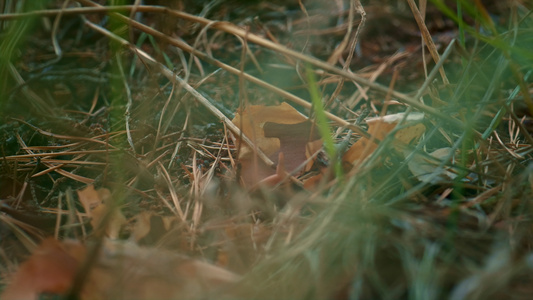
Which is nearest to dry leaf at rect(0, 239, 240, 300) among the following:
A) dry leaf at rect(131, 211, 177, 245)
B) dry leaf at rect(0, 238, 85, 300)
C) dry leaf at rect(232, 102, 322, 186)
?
dry leaf at rect(0, 238, 85, 300)

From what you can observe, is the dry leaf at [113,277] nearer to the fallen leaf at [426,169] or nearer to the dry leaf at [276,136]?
the dry leaf at [276,136]

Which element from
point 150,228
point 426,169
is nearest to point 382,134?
point 426,169

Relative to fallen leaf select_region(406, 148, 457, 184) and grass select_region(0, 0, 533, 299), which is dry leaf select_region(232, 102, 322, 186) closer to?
grass select_region(0, 0, 533, 299)

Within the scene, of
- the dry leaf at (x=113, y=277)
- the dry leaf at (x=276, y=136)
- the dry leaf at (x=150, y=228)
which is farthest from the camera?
the dry leaf at (x=276, y=136)

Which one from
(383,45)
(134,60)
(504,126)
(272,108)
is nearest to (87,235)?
(272,108)

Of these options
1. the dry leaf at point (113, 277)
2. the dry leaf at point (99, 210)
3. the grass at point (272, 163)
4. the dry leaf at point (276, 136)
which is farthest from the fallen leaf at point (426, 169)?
the dry leaf at point (99, 210)

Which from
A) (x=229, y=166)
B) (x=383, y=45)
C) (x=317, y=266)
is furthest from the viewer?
(x=383, y=45)

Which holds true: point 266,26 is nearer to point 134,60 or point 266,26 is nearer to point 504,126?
point 134,60
